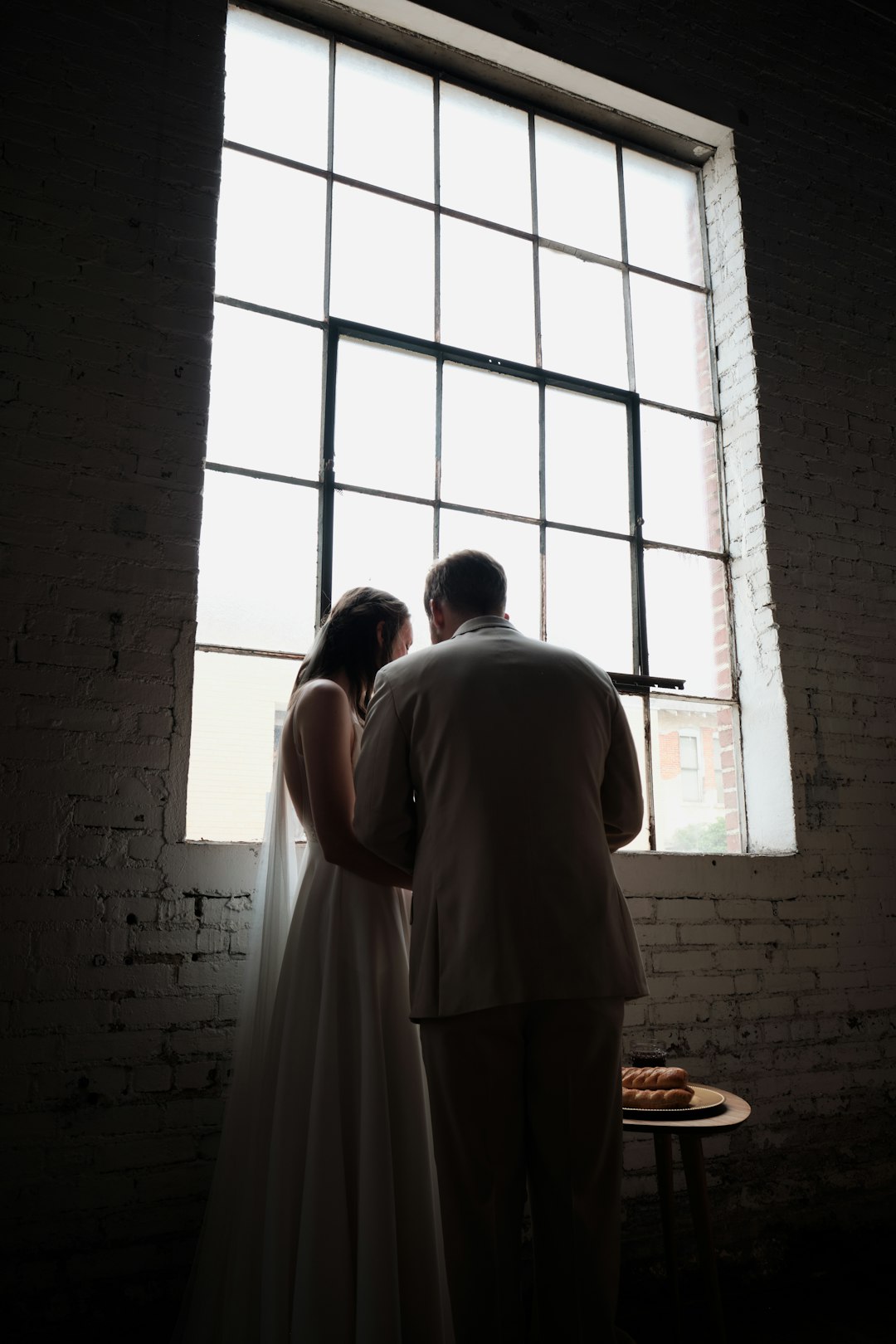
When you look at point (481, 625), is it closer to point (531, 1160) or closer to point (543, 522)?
point (531, 1160)

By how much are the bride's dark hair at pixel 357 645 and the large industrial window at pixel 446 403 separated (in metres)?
0.57

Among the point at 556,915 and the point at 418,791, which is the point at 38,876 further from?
the point at 556,915

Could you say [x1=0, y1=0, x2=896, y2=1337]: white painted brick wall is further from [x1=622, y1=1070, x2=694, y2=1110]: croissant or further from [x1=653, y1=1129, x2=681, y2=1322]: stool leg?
[x1=622, y1=1070, x2=694, y2=1110]: croissant

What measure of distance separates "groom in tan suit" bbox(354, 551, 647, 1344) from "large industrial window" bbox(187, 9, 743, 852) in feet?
3.52

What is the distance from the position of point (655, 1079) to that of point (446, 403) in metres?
2.24

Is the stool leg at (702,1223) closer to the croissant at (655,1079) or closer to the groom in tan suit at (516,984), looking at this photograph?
the croissant at (655,1079)

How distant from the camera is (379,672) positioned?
76.9 inches

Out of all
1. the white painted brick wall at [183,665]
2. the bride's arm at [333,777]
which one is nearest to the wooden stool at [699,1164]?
the white painted brick wall at [183,665]

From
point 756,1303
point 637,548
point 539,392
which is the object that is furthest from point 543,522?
point 756,1303

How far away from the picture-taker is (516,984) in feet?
5.37

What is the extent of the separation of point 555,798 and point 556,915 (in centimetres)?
21

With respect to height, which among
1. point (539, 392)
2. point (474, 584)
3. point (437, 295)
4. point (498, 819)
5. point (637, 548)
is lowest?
point (498, 819)

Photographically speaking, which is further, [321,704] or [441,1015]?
[321,704]

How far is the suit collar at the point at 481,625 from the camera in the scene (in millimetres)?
1964
